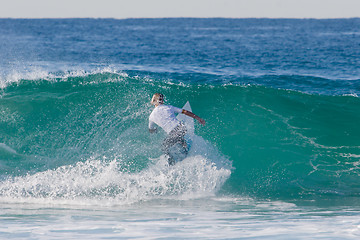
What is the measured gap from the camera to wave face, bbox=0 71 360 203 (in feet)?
26.7

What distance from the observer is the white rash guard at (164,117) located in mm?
7984

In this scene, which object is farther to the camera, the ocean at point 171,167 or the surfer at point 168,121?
the surfer at point 168,121

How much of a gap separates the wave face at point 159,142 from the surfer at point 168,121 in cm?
53

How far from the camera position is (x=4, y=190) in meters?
7.85

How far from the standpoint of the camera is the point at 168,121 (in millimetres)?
8031

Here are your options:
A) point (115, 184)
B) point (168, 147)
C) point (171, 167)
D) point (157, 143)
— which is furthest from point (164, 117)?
point (157, 143)

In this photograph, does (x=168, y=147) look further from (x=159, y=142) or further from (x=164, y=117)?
(x=159, y=142)

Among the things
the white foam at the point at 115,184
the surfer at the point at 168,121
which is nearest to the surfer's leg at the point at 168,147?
the surfer at the point at 168,121

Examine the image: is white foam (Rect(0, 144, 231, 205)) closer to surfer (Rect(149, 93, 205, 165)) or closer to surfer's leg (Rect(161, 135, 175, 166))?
surfer's leg (Rect(161, 135, 175, 166))

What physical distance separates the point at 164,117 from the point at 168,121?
11cm

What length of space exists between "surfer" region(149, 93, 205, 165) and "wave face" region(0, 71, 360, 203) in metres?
0.53

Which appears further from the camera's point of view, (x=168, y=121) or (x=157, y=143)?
(x=157, y=143)

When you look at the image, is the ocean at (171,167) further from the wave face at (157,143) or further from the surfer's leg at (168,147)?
the surfer's leg at (168,147)

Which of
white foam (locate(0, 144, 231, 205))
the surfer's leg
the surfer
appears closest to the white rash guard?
the surfer
